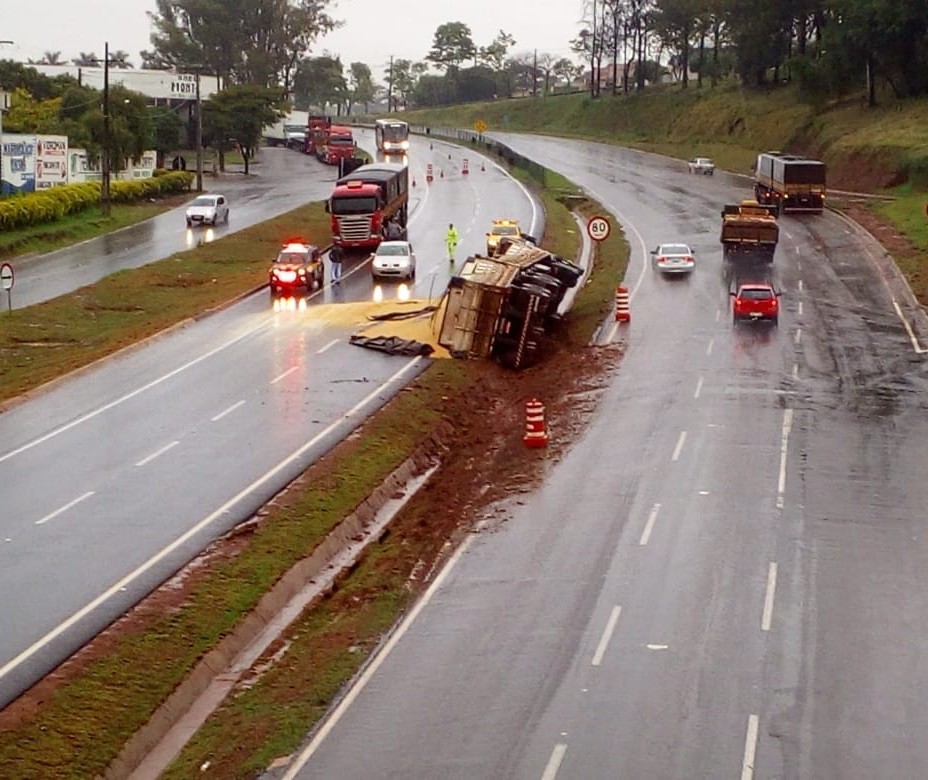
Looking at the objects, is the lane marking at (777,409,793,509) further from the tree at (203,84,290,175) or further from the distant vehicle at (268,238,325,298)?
the tree at (203,84,290,175)

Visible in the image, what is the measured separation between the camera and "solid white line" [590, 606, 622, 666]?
21172 millimetres

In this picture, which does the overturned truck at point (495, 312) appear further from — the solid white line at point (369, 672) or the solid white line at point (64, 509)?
the solid white line at point (64, 509)

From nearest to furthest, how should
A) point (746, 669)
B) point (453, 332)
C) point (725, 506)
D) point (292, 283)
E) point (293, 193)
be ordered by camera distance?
point (746, 669) → point (725, 506) → point (453, 332) → point (292, 283) → point (293, 193)

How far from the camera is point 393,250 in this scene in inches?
2344

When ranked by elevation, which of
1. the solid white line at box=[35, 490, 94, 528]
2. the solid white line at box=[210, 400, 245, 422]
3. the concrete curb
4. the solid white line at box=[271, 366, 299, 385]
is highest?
the solid white line at box=[271, 366, 299, 385]

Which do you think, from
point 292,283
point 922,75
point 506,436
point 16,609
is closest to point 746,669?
point 16,609

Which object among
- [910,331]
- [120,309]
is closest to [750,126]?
[910,331]

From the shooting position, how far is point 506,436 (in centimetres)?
3650

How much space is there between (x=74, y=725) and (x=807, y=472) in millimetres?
17645

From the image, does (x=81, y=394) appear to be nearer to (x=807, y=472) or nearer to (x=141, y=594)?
(x=141, y=594)

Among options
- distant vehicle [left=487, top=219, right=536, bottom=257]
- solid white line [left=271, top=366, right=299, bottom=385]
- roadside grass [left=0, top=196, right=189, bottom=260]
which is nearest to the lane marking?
solid white line [left=271, top=366, right=299, bottom=385]

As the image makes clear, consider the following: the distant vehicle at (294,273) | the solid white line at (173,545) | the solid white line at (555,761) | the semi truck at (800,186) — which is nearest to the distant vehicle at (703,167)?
the semi truck at (800,186)

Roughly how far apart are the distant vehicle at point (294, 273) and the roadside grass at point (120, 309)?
4.36 ft

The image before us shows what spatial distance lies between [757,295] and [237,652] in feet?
99.0
